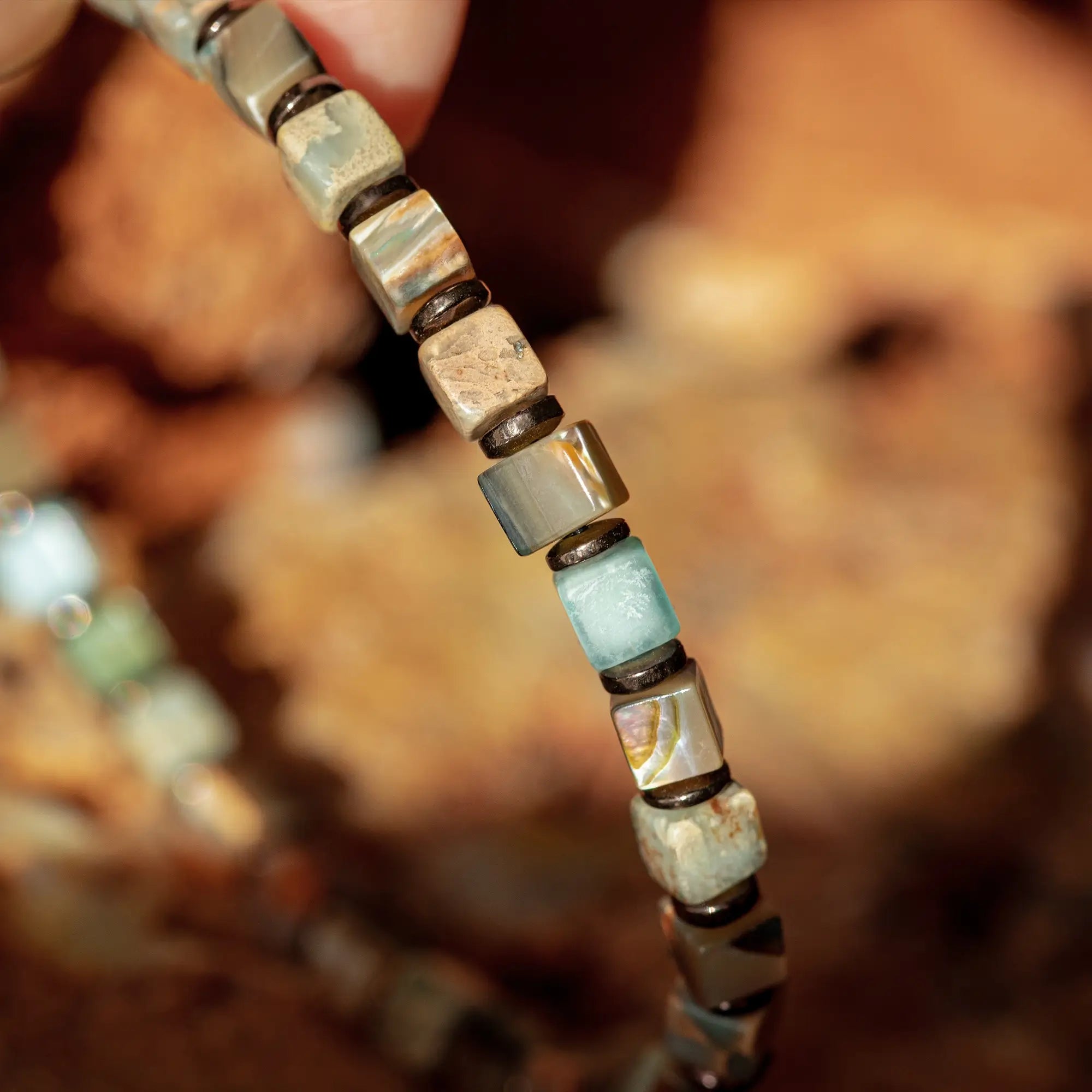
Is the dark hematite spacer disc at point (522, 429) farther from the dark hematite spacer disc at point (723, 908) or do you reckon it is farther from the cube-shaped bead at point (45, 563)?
the cube-shaped bead at point (45, 563)

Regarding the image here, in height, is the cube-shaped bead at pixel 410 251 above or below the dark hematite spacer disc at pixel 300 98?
below

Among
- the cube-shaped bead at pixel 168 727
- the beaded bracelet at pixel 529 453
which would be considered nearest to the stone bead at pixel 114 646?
the cube-shaped bead at pixel 168 727

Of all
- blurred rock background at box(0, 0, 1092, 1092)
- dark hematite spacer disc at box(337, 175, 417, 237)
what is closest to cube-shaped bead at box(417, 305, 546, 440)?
dark hematite spacer disc at box(337, 175, 417, 237)

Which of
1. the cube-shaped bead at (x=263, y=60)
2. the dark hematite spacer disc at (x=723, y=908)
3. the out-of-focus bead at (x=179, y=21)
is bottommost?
the dark hematite spacer disc at (x=723, y=908)

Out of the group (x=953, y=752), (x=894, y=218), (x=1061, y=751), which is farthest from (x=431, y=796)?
(x=894, y=218)

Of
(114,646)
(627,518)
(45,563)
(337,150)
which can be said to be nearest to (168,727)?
(114,646)

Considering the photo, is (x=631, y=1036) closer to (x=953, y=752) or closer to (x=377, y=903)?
(x=377, y=903)
